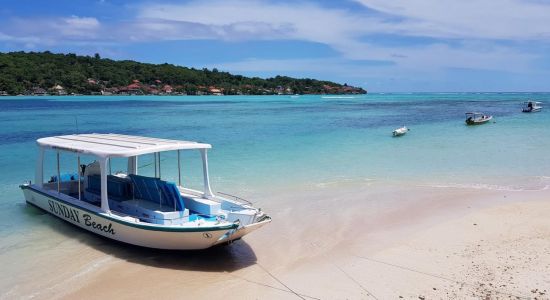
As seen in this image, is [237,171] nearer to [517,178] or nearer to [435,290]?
[517,178]

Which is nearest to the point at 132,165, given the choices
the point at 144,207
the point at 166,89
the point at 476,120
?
the point at 144,207

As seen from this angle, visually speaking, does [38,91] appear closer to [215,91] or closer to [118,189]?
[215,91]

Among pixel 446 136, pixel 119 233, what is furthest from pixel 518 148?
pixel 119 233

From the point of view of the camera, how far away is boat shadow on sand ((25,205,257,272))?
381 inches

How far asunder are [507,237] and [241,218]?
611 cm

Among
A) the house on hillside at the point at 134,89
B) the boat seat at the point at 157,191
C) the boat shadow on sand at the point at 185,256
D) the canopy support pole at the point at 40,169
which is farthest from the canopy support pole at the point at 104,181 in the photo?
the house on hillside at the point at 134,89

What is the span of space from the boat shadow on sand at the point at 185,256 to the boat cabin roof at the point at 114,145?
2.11 metres

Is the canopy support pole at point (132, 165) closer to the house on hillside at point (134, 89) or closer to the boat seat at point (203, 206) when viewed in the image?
the boat seat at point (203, 206)

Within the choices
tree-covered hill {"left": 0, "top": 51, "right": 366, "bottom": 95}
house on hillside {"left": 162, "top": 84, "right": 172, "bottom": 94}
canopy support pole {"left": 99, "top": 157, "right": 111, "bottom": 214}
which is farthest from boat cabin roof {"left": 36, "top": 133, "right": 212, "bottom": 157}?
house on hillside {"left": 162, "top": 84, "right": 172, "bottom": 94}

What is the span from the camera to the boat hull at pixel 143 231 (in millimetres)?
9417

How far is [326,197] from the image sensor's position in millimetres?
15328

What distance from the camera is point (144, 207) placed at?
1132 cm

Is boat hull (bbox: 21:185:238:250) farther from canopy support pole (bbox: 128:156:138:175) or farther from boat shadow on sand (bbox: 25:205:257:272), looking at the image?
canopy support pole (bbox: 128:156:138:175)

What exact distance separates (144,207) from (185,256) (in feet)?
6.35
